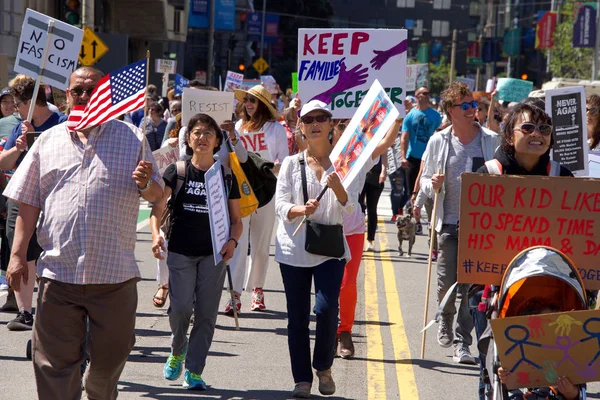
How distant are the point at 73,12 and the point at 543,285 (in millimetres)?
14034

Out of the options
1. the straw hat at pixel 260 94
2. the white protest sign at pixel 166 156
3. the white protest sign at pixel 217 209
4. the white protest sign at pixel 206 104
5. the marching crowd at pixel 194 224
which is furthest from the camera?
the white protest sign at pixel 166 156

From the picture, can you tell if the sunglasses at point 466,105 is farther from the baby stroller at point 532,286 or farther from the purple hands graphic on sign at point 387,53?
the baby stroller at point 532,286

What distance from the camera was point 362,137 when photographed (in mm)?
7137

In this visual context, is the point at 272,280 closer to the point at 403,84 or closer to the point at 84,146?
the point at 403,84

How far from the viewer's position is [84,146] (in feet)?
18.3

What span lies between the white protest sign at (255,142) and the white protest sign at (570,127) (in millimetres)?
2914

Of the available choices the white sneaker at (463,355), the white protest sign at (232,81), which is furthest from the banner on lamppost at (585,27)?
the white sneaker at (463,355)

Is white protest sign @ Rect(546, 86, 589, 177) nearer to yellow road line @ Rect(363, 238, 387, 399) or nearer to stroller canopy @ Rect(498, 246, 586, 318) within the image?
yellow road line @ Rect(363, 238, 387, 399)

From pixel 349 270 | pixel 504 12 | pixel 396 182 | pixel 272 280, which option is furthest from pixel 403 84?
pixel 504 12

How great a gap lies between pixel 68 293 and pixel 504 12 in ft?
418

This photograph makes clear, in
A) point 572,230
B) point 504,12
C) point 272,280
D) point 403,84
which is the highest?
point 504,12

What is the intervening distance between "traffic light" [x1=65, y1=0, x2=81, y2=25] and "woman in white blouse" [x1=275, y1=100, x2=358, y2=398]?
1161cm

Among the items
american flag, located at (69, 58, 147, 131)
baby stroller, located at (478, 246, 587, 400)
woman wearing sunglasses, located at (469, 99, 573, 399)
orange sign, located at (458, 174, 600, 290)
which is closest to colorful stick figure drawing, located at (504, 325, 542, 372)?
baby stroller, located at (478, 246, 587, 400)

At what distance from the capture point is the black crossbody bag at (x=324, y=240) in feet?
22.8
